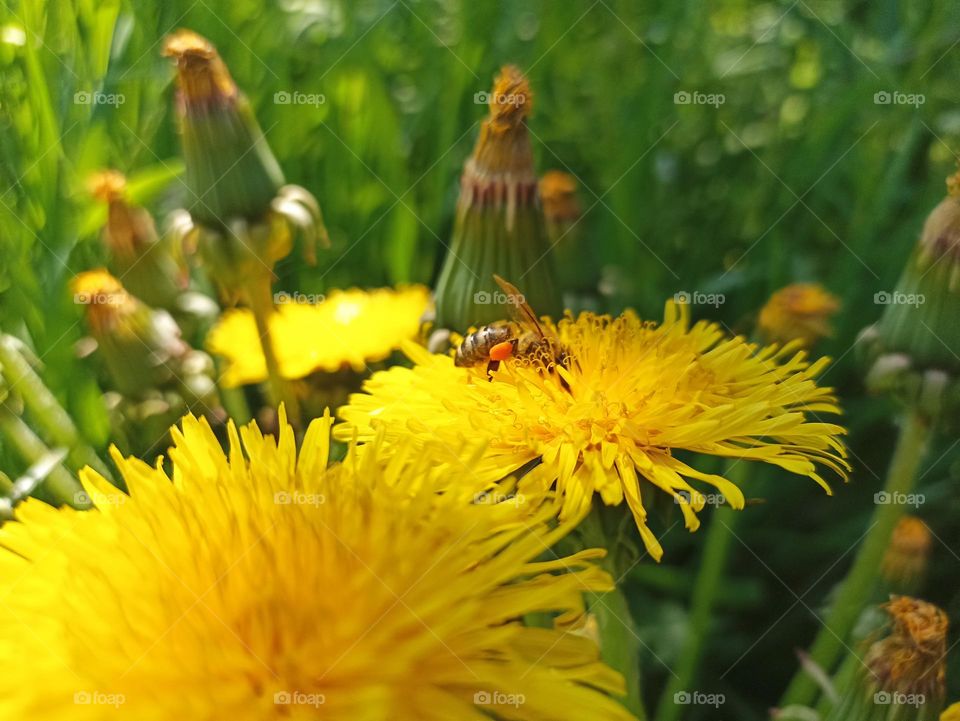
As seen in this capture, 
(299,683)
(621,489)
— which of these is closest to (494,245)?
(621,489)

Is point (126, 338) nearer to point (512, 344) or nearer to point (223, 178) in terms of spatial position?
point (223, 178)

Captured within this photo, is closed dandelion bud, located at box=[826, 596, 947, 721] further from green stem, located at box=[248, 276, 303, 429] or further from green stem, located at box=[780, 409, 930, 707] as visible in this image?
green stem, located at box=[248, 276, 303, 429]

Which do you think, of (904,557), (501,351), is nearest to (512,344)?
(501,351)

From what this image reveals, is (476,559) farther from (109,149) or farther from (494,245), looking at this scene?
(109,149)

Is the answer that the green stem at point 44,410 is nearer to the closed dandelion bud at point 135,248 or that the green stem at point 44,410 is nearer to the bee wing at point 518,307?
the closed dandelion bud at point 135,248

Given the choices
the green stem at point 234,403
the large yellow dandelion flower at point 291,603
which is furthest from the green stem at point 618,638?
the green stem at point 234,403
